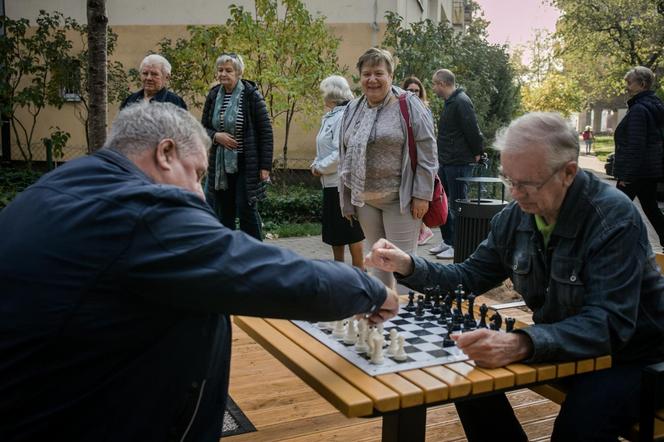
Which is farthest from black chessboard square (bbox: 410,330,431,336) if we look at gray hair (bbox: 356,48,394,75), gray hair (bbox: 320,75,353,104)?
gray hair (bbox: 320,75,353,104)

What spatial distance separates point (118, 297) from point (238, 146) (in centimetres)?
446

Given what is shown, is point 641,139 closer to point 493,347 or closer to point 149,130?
point 493,347

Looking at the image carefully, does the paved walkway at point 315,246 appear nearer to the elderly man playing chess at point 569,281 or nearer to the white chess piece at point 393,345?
the elderly man playing chess at point 569,281

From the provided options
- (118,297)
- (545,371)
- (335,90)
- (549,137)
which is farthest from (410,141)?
(118,297)

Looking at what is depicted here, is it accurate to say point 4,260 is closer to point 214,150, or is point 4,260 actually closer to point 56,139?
point 214,150

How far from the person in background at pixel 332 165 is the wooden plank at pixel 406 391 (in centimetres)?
395

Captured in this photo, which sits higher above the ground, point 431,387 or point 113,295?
point 113,295

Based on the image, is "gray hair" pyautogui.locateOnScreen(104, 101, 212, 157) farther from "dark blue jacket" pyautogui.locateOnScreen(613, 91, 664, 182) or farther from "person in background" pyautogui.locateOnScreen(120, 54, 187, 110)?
"dark blue jacket" pyautogui.locateOnScreen(613, 91, 664, 182)

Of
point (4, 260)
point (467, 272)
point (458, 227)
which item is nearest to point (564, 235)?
point (467, 272)

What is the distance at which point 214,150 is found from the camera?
5.92 metres

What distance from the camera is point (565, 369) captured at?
1934 millimetres

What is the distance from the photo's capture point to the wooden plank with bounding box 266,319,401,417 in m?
1.67

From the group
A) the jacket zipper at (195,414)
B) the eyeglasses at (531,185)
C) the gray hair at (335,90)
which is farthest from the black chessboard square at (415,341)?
the gray hair at (335,90)

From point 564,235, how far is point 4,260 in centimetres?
Result: 167
